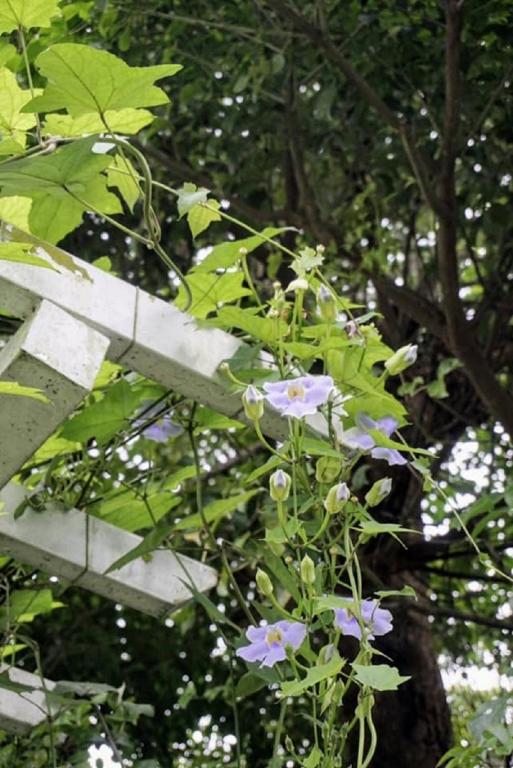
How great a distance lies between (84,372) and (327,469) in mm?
222

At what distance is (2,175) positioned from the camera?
0.90m

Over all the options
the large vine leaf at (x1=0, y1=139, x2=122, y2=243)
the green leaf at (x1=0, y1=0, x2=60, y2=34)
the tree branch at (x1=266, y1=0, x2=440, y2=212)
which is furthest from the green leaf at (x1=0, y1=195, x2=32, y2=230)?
the tree branch at (x1=266, y1=0, x2=440, y2=212)

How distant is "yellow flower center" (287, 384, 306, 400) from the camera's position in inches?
35.4

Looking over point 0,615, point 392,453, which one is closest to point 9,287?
point 392,453

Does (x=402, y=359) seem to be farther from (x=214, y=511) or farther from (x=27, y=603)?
(x=27, y=603)

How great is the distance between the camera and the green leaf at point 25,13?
1.01 meters

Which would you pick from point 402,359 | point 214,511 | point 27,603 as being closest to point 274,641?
point 402,359

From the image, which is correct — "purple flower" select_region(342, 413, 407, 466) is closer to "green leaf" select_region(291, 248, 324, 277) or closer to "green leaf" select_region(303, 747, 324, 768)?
"green leaf" select_region(291, 248, 324, 277)

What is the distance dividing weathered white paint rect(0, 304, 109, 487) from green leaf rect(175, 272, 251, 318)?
144 mm

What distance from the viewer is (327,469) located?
0.97 metres

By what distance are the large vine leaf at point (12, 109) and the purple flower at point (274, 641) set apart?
0.47 metres

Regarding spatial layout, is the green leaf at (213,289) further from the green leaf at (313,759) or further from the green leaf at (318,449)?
the green leaf at (313,759)

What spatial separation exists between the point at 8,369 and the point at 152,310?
17 centimetres

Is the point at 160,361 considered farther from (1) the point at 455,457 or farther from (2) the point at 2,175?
(1) the point at 455,457
